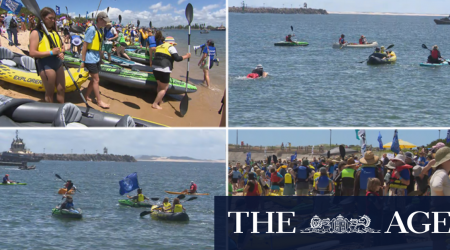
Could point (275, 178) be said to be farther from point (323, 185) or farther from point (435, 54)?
point (435, 54)

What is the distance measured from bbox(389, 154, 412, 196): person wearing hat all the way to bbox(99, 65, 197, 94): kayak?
14.0ft

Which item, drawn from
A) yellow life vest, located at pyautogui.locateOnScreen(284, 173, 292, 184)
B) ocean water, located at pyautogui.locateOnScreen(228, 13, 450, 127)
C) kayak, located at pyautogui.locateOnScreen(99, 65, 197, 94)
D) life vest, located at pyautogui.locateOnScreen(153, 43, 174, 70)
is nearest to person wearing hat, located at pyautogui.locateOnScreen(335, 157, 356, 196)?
yellow life vest, located at pyautogui.locateOnScreen(284, 173, 292, 184)

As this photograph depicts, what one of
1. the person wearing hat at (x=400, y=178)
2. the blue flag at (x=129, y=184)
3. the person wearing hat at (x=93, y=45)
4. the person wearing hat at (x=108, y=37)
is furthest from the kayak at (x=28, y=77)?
the blue flag at (x=129, y=184)

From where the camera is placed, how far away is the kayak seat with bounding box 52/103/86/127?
5.10 m

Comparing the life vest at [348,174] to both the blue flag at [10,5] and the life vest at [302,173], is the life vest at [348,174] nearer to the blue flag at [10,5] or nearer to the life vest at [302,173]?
the life vest at [302,173]

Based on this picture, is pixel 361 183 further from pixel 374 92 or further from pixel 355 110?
pixel 374 92

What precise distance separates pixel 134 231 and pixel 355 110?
6.74 metres

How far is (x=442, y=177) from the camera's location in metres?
3.59

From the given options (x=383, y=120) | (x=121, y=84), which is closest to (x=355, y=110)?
(x=383, y=120)

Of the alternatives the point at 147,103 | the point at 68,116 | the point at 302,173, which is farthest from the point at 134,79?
the point at 302,173

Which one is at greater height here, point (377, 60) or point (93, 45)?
point (377, 60)

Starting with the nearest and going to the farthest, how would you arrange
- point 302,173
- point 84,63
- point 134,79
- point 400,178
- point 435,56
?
point 400,178 → point 84,63 → point 302,173 → point 134,79 → point 435,56

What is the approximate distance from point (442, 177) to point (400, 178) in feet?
6.23

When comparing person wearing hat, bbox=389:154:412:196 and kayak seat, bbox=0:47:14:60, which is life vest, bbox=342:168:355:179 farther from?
kayak seat, bbox=0:47:14:60
